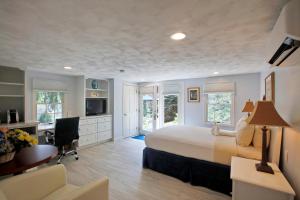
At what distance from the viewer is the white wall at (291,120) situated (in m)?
1.42

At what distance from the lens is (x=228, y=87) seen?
15.4ft

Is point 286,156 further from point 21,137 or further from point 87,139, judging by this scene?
point 87,139

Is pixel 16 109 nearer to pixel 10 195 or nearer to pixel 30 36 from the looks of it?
pixel 30 36

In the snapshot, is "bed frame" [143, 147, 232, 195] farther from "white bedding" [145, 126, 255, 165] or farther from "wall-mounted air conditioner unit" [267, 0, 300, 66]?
"wall-mounted air conditioner unit" [267, 0, 300, 66]

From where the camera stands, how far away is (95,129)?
16.3 ft

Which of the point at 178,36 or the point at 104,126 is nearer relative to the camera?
the point at 178,36

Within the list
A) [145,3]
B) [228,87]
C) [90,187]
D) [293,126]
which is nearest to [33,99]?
[90,187]

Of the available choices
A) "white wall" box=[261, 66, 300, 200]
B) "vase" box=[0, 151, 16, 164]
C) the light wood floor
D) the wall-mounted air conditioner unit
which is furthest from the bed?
"vase" box=[0, 151, 16, 164]

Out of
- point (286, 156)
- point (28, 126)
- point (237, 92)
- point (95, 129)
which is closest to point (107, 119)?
point (95, 129)

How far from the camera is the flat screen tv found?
16.5ft

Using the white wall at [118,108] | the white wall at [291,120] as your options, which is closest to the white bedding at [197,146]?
the white wall at [291,120]

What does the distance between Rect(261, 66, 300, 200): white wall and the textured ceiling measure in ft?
1.79

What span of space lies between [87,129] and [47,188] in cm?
321

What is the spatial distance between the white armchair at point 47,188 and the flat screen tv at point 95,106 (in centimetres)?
339
